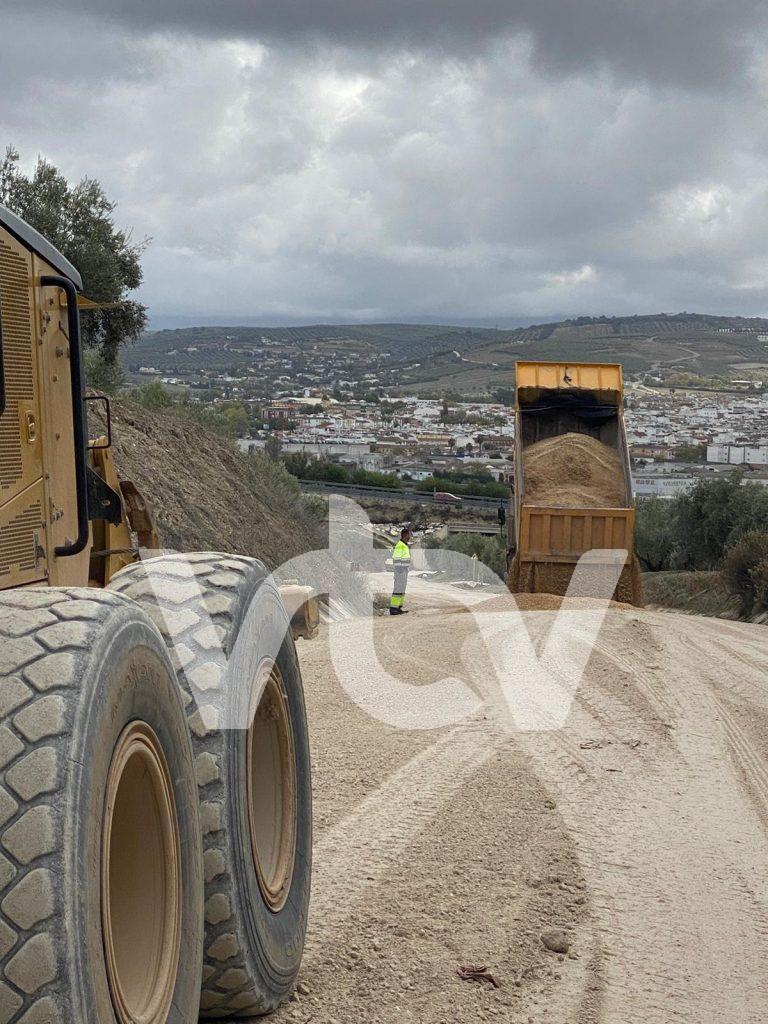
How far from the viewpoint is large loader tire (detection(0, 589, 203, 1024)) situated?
2.16 metres

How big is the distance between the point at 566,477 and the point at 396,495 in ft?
147

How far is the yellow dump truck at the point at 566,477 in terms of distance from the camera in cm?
1789

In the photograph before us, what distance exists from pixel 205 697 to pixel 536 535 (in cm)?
1480

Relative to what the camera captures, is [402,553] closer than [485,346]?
Yes

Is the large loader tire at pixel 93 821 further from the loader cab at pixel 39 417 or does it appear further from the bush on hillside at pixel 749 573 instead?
the bush on hillside at pixel 749 573

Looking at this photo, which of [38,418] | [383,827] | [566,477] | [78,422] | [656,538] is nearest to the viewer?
[38,418]

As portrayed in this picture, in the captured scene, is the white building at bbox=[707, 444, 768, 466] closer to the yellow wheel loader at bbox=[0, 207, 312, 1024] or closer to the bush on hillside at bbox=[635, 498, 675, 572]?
the bush on hillside at bbox=[635, 498, 675, 572]

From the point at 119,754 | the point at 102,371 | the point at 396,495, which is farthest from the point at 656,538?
the point at 119,754

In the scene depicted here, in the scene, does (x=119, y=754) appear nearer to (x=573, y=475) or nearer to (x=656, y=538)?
(x=573, y=475)

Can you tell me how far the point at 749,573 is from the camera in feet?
77.6

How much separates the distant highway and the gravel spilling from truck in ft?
124

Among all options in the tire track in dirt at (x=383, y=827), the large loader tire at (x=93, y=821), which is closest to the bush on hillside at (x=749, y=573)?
the tire track in dirt at (x=383, y=827)

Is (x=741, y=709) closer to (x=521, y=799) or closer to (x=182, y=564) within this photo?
(x=521, y=799)

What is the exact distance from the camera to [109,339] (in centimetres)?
2761
